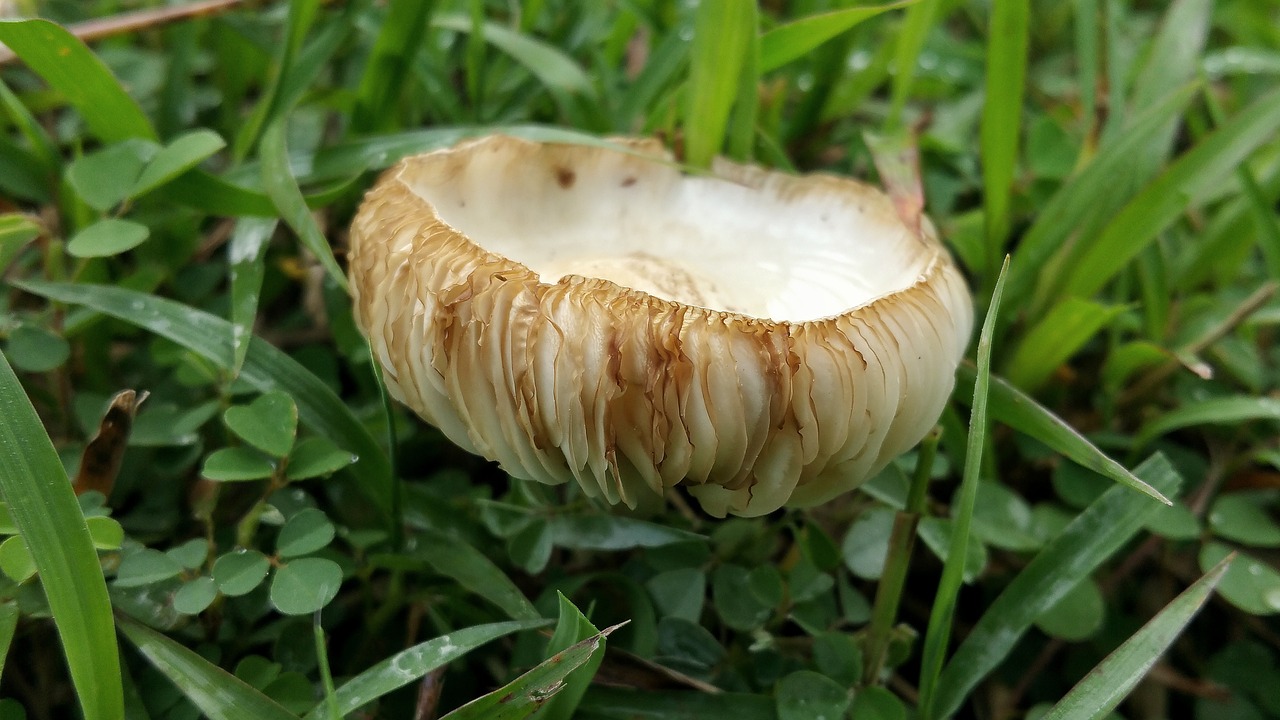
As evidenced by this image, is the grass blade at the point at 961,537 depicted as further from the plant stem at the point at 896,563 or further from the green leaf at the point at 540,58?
the green leaf at the point at 540,58

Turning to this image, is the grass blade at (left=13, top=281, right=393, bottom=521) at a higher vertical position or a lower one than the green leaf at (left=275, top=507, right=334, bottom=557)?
higher

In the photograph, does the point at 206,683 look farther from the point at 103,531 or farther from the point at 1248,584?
the point at 1248,584

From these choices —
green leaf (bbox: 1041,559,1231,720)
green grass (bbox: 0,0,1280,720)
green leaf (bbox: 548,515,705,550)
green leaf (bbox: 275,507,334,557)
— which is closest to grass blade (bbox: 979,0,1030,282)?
green grass (bbox: 0,0,1280,720)

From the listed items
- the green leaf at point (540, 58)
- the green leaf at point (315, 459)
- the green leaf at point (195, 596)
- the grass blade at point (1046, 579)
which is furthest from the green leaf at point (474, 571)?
the green leaf at point (540, 58)

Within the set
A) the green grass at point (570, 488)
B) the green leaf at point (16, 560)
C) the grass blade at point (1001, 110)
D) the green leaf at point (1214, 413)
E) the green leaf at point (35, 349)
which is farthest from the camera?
the grass blade at point (1001, 110)

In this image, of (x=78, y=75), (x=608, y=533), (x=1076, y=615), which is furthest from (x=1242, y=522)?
(x=78, y=75)

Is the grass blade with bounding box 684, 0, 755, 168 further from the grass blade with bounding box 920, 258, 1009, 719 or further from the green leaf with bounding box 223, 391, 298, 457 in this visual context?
the green leaf with bounding box 223, 391, 298, 457

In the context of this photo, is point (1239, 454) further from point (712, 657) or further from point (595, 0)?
point (595, 0)
